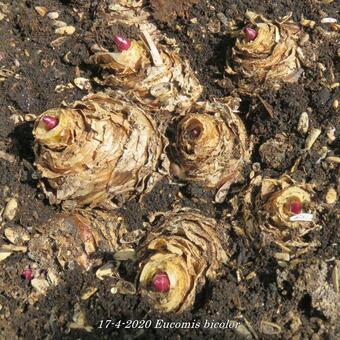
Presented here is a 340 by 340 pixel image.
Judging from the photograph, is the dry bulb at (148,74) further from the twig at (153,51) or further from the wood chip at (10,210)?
the wood chip at (10,210)

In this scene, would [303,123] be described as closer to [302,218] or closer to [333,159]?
[333,159]

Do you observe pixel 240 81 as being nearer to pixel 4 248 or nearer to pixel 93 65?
pixel 93 65

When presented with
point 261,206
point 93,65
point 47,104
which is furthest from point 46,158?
point 261,206

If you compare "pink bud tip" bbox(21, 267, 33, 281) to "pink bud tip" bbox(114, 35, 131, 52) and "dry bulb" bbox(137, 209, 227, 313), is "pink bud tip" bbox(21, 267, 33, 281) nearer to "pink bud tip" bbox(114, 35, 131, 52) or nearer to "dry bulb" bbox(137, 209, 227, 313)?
"dry bulb" bbox(137, 209, 227, 313)

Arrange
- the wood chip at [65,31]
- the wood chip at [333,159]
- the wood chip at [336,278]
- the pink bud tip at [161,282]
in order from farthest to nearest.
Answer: the wood chip at [65,31]
the wood chip at [333,159]
the wood chip at [336,278]
the pink bud tip at [161,282]

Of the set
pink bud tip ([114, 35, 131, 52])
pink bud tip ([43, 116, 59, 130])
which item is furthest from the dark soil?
pink bud tip ([43, 116, 59, 130])


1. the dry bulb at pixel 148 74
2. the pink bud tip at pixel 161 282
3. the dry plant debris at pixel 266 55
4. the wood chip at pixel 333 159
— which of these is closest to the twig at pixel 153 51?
the dry bulb at pixel 148 74
